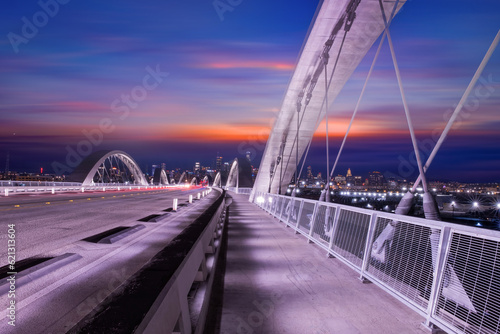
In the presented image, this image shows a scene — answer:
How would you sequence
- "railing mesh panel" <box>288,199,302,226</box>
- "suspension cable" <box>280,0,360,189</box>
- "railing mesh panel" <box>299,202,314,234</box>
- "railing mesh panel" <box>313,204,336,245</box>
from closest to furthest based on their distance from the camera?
"railing mesh panel" <box>313,204,336,245</box>
"railing mesh panel" <box>299,202,314,234</box>
"railing mesh panel" <box>288,199,302,226</box>
"suspension cable" <box>280,0,360,189</box>

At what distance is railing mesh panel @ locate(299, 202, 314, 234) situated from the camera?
14069 mm

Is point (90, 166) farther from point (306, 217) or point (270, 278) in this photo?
point (270, 278)

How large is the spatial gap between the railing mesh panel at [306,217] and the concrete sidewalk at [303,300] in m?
3.85

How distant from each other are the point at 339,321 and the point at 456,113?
518 centimetres

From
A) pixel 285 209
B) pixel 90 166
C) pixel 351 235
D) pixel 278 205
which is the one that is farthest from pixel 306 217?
pixel 90 166

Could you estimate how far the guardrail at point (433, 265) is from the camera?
4.71m

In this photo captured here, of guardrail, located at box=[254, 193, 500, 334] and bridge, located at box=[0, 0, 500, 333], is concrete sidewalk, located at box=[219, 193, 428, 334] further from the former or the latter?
guardrail, located at box=[254, 193, 500, 334]

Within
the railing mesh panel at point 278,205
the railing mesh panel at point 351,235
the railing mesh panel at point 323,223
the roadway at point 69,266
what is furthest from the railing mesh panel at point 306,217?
the railing mesh panel at point 278,205

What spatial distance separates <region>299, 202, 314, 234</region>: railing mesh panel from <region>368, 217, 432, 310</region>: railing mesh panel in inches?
244

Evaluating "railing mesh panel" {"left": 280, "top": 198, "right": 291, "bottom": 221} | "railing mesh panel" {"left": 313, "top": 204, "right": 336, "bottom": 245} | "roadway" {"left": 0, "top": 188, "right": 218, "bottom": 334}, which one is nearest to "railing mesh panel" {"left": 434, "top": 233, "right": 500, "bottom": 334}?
"roadway" {"left": 0, "top": 188, "right": 218, "bottom": 334}

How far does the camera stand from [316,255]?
34.1ft

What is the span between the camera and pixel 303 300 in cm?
618

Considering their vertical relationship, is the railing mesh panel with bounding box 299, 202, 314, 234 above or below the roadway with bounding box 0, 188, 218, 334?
above

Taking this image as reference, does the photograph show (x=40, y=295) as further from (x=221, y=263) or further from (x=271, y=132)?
(x=271, y=132)
